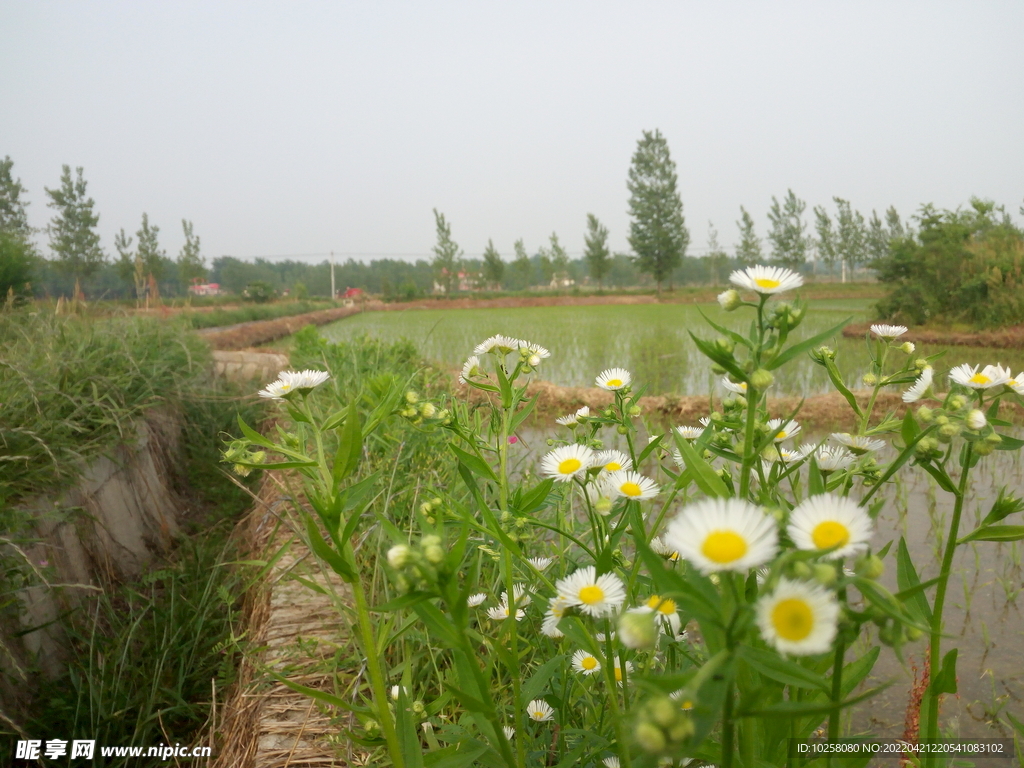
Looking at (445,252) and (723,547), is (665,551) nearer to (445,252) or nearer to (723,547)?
(723,547)

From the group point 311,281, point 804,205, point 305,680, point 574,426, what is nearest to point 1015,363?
point 574,426

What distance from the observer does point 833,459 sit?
2.21 ft

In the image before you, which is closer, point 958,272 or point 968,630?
point 968,630

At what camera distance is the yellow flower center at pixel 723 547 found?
349 mm

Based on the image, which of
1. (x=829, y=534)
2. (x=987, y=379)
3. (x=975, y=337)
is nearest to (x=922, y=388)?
(x=987, y=379)

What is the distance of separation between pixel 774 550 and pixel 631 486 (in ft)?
1.00

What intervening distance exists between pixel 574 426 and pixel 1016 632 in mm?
1591

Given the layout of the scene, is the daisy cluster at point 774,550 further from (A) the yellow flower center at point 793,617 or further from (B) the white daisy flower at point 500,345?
(B) the white daisy flower at point 500,345

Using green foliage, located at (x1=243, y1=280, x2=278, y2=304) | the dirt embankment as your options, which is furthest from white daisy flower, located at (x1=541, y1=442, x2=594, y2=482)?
green foliage, located at (x1=243, y1=280, x2=278, y2=304)

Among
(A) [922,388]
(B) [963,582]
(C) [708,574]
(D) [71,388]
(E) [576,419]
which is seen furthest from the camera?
(D) [71,388]

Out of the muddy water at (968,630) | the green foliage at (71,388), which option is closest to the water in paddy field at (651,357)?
the muddy water at (968,630)

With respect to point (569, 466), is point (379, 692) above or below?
below

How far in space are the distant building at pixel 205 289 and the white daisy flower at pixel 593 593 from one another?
24.1 metres

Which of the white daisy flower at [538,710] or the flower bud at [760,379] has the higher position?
the flower bud at [760,379]
